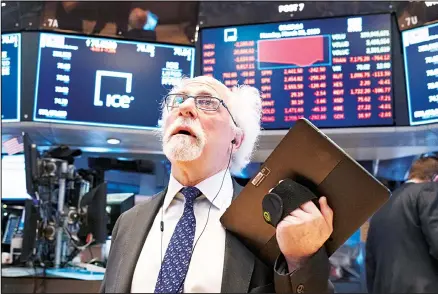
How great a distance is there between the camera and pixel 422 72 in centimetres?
243

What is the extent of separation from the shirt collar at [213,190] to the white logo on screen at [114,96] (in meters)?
1.62

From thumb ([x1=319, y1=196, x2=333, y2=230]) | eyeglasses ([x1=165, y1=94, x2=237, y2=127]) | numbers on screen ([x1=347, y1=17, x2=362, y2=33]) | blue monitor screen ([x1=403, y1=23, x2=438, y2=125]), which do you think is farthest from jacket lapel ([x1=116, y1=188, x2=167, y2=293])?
numbers on screen ([x1=347, y1=17, x2=362, y2=33])

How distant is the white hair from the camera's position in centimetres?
157

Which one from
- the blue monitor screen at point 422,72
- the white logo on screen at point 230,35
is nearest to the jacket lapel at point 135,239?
the blue monitor screen at point 422,72

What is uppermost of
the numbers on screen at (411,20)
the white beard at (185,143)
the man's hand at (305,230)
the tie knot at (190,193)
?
the numbers on screen at (411,20)

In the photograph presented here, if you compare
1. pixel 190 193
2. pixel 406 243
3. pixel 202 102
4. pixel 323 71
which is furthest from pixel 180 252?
pixel 323 71

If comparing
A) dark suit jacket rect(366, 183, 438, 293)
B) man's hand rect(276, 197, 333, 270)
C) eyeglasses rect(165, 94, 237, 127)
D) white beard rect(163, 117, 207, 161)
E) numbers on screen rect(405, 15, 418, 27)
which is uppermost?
numbers on screen rect(405, 15, 418, 27)

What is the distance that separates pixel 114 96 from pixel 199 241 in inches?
75.1

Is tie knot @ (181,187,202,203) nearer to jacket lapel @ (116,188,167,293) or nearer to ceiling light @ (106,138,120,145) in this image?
jacket lapel @ (116,188,167,293)

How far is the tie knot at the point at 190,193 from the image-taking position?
1.38m

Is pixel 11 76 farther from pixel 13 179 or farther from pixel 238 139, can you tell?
pixel 238 139

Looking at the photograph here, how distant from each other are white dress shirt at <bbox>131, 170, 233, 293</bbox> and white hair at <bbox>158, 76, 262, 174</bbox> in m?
0.14

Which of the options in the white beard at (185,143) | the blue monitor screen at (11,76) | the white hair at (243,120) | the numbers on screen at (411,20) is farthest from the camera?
the blue monitor screen at (11,76)

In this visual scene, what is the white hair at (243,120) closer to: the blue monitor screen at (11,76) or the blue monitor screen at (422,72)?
the blue monitor screen at (422,72)
